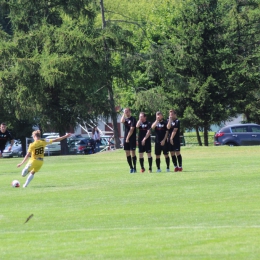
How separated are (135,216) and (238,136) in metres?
34.3

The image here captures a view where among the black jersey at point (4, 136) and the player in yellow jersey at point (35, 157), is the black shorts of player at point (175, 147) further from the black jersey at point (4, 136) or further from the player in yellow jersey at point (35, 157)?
the black jersey at point (4, 136)

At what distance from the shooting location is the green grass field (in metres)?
10.6

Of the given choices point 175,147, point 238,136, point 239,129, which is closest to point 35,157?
point 175,147

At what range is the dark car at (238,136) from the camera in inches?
1879

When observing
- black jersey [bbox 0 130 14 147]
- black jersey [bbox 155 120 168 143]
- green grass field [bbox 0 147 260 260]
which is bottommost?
green grass field [bbox 0 147 260 260]

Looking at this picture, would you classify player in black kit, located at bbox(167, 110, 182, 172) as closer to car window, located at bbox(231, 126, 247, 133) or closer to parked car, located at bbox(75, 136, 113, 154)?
car window, located at bbox(231, 126, 247, 133)

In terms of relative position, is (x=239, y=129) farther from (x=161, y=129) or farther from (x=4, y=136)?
(x=161, y=129)

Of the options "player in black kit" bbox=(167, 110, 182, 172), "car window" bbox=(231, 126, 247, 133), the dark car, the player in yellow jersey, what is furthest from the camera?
"car window" bbox=(231, 126, 247, 133)

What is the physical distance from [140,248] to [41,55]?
125ft

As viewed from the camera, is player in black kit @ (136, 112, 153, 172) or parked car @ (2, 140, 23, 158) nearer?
player in black kit @ (136, 112, 153, 172)

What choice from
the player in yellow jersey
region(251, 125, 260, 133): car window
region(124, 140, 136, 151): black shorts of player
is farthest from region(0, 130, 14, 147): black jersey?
region(251, 125, 260, 133): car window

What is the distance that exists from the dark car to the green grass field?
77.4 ft

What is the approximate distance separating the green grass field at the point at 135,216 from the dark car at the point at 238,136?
23.6m

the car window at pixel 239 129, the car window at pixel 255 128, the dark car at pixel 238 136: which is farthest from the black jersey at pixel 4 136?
the car window at pixel 255 128
